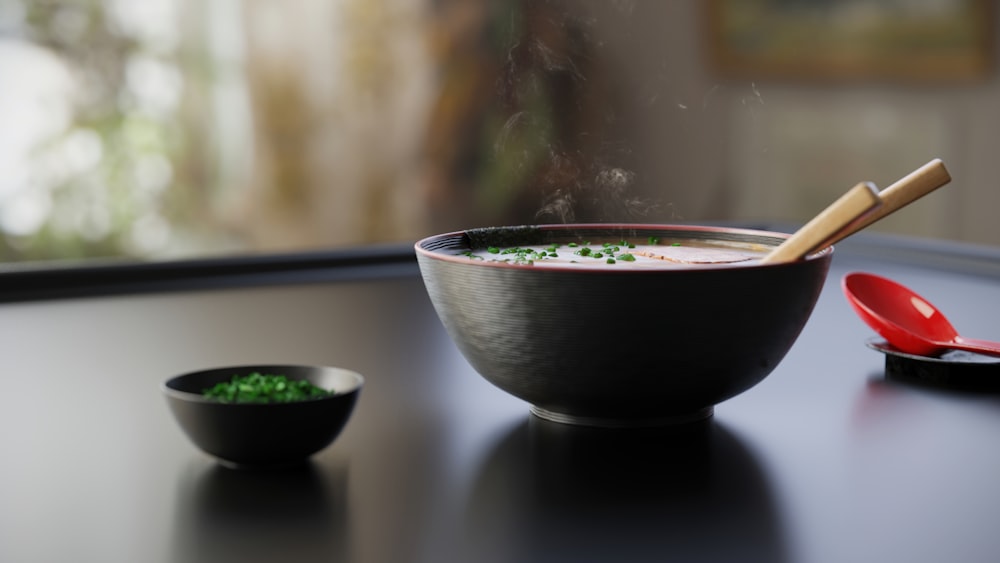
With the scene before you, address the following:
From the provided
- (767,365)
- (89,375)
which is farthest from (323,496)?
(89,375)

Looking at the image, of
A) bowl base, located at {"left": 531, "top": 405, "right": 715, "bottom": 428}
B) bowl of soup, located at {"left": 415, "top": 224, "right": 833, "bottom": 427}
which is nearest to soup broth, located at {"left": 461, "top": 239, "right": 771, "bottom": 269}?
bowl of soup, located at {"left": 415, "top": 224, "right": 833, "bottom": 427}

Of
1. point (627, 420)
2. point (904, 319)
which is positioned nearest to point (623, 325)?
point (627, 420)

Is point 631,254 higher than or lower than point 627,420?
higher

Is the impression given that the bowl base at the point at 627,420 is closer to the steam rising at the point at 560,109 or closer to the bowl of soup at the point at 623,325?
the bowl of soup at the point at 623,325

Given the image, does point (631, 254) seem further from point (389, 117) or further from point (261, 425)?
point (389, 117)

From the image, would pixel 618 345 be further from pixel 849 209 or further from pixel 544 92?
pixel 544 92

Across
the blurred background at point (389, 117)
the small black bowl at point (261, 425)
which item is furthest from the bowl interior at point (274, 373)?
the blurred background at point (389, 117)
